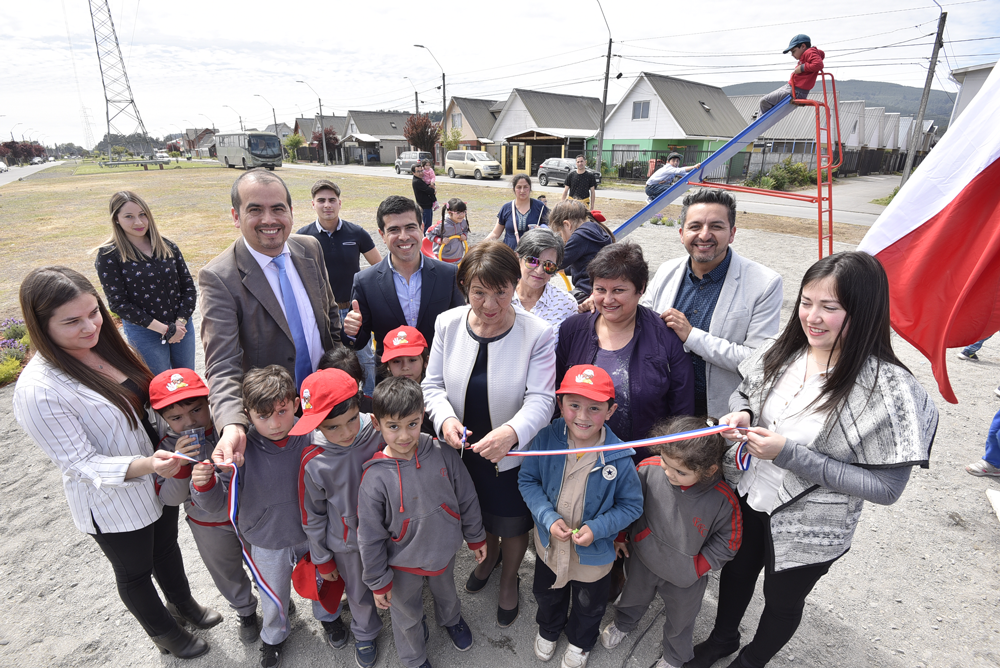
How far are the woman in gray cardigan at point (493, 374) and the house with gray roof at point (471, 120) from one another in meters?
→ 47.3

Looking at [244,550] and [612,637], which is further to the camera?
[612,637]

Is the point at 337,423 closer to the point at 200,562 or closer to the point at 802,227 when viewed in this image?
the point at 200,562

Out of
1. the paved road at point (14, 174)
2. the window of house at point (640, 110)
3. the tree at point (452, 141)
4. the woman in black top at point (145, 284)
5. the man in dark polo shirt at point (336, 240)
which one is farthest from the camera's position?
the tree at point (452, 141)

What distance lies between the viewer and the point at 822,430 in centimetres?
192

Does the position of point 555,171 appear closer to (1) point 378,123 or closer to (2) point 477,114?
(2) point 477,114

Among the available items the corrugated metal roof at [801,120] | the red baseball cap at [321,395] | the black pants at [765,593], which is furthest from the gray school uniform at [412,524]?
the corrugated metal roof at [801,120]

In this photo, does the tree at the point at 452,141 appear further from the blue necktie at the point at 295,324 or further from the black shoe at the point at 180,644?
the black shoe at the point at 180,644

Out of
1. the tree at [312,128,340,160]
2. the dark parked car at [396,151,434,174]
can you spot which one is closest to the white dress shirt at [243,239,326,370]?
the dark parked car at [396,151,434,174]

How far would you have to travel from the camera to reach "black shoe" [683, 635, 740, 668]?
8.34 ft

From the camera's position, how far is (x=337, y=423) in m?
2.30

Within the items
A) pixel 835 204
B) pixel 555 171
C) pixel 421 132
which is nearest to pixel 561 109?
pixel 421 132

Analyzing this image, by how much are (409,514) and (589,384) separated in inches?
42.8

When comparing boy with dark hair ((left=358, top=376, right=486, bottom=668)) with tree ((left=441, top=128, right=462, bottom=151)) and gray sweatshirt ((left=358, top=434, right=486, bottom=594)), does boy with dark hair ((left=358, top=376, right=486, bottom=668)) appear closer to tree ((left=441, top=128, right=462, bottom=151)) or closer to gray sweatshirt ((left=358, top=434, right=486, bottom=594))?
gray sweatshirt ((left=358, top=434, right=486, bottom=594))

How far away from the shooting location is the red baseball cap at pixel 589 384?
2178mm
